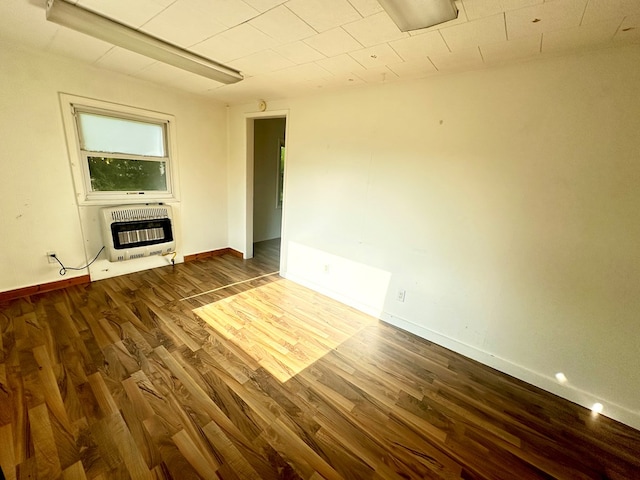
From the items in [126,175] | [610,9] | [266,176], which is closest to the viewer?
[610,9]

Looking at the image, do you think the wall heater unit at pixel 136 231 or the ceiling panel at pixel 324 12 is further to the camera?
the wall heater unit at pixel 136 231

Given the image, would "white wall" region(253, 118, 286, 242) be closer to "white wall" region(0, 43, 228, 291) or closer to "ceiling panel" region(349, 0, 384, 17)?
"white wall" region(0, 43, 228, 291)

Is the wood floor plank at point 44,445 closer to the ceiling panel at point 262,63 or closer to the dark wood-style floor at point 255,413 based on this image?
the dark wood-style floor at point 255,413

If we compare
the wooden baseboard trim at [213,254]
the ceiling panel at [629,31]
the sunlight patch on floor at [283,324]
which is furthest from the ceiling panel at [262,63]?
Result: the wooden baseboard trim at [213,254]

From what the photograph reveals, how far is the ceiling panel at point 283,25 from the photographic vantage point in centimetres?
144

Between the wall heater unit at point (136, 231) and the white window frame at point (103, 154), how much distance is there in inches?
7.3

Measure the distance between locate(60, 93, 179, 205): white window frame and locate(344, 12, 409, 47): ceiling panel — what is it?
2760 mm

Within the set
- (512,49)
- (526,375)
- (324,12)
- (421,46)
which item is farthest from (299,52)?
(526,375)

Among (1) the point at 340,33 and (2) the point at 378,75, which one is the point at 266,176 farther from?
(1) the point at 340,33

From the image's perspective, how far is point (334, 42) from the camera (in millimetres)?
1694

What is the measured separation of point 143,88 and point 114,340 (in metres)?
2.80

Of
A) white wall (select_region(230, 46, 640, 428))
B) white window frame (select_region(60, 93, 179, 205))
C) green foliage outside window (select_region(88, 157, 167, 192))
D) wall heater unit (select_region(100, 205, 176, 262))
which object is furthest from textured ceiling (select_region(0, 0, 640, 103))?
wall heater unit (select_region(100, 205, 176, 262))

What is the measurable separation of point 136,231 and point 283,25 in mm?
2780

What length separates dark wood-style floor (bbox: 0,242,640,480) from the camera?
1.27m
